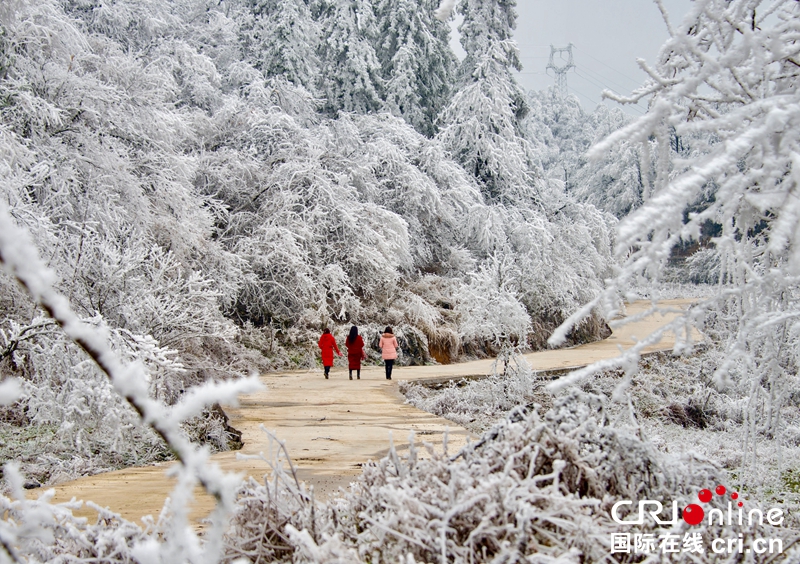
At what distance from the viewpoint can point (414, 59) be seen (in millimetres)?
22797

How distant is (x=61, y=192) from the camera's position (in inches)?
349

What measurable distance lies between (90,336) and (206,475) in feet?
0.91

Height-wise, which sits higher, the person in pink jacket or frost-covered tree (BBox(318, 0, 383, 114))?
frost-covered tree (BBox(318, 0, 383, 114))

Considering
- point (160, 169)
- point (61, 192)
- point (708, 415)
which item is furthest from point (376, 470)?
point (160, 169)

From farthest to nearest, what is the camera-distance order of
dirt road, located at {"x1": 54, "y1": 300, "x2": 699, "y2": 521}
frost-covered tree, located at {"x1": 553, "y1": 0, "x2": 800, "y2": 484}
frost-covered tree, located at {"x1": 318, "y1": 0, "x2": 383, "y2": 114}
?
frost-covered tree, located at {"x1": 318, "y1": 0, "x2": 383, "y2": 114}, dirt road, located at {"x1": 54, "y1": 300, "x2": 699, "y2": 521}, frost-covered tree, located at {"x1": 553, "y1": 0, "x2": 800, "y2": 484}

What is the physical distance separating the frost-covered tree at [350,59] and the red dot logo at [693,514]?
20.5m

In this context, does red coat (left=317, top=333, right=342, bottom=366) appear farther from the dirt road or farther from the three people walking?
the dirt road

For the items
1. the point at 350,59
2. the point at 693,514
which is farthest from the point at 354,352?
the point at 350,59

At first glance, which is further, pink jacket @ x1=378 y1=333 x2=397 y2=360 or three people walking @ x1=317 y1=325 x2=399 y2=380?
pink jacket @ x1=378 y1=333 x2=397 y2=360

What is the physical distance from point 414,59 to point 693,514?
22154 millimetres

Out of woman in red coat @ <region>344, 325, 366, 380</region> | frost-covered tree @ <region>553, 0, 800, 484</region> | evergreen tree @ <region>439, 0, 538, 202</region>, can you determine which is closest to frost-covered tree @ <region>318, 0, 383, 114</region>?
evergreen tree @ <region>439, 0, 538, 202</region>

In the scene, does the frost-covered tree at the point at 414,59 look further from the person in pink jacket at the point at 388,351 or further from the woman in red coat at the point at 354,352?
the woman in red coat at the point at 354,352

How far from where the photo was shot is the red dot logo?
93.9 inches

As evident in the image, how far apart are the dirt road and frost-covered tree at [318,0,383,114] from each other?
1216cm
